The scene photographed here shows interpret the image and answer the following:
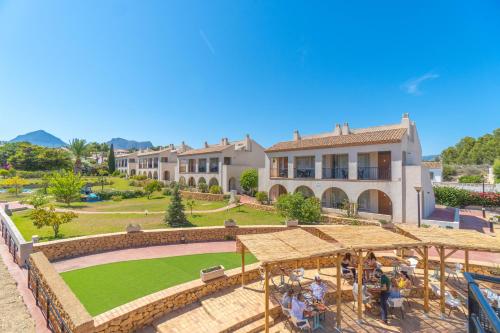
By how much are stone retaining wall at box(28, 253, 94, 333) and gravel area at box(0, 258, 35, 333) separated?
0.43 m

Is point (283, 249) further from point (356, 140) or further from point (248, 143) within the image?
point (248, 143)

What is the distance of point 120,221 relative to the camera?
20.2 meters

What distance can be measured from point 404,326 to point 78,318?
9.20 m

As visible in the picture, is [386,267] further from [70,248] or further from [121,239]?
[70,248]

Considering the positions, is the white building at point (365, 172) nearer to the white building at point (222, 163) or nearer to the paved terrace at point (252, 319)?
the white building at point (222, 163)

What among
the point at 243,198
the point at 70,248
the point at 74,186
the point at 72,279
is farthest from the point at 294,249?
the point at 74,186

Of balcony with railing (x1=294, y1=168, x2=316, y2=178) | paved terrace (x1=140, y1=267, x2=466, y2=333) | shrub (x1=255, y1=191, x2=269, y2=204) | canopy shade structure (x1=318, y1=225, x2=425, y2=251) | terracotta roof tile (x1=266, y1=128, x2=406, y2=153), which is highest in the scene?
terracotta roof tile (x1=266, y1=128, x2=406, y2=153)

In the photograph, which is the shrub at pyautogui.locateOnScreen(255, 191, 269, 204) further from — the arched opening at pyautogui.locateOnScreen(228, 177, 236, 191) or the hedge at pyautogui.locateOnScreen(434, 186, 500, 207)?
the hedge at pyautogui.locateOnScreen(434, 186, 500, 207)

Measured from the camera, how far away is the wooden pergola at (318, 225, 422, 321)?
7.71m

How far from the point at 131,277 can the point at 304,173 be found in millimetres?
20873

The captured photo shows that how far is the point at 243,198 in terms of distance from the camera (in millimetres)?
32938

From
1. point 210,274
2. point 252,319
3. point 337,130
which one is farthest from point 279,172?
point 252,319

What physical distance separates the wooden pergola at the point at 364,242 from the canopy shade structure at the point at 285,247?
2.02 ft

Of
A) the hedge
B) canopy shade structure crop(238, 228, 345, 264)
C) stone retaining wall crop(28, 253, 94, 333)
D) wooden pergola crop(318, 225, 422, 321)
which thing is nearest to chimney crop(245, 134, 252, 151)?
the hedge
